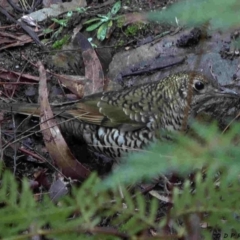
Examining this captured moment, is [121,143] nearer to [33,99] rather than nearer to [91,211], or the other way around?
[33,99]

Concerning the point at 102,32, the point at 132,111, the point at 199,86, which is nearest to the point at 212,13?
the point at 199,86

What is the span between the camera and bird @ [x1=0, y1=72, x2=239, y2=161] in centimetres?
416

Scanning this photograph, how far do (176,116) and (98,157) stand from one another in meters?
0.78

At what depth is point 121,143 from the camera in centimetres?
420

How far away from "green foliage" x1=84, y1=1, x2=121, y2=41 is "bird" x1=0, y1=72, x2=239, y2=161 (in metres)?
1.04

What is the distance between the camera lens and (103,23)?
218 inches

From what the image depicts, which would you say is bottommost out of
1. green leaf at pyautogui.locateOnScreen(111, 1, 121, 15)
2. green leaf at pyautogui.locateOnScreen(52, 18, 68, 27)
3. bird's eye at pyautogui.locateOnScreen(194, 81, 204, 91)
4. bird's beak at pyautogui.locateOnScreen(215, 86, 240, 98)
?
bird's beak at pyautogui.locateOnScreen(215, 86, 240, 98)

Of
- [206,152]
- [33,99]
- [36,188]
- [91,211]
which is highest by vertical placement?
[206,152]

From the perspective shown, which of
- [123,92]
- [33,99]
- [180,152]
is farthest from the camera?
[33,99]

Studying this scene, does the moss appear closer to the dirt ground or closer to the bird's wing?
the dirt ground

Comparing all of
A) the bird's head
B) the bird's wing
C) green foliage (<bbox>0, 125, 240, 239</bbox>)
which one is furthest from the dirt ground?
green foliage (<bbox>0, 125, 240, 239</bbox>)

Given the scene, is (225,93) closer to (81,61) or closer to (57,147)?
(57,147)

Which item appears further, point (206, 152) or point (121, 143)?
point (121, 143)

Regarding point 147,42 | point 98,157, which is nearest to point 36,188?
point 98,157
